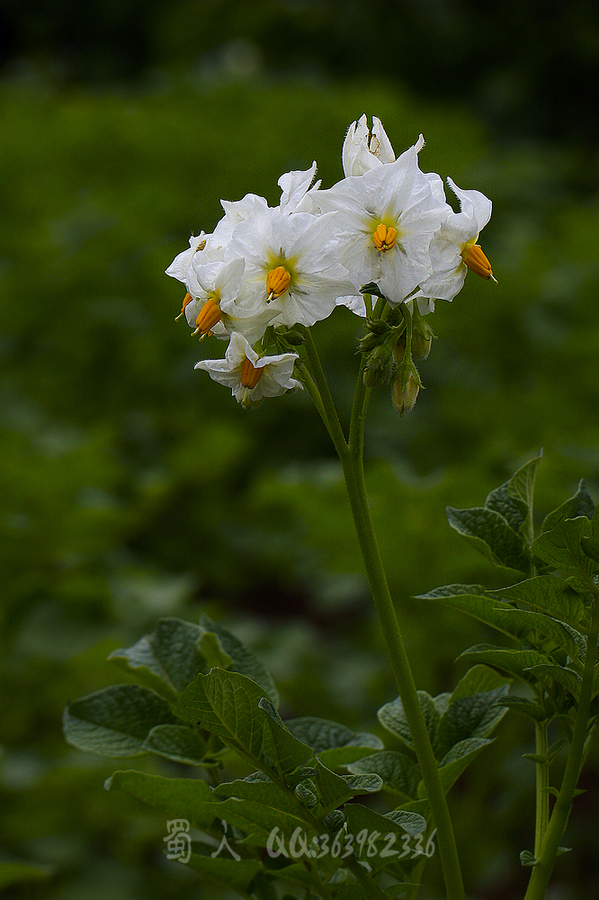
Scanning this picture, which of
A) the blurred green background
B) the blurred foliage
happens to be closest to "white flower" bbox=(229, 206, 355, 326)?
the blurred green background

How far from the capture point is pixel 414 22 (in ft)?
21.7

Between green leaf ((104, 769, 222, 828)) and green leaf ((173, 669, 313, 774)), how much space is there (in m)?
0.04

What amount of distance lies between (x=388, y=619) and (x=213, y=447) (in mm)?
1371

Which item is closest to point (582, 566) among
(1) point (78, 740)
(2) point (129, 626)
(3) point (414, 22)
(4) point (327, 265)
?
(4) point (327, 265)

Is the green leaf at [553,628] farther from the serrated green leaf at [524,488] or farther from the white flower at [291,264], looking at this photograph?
the white flower at [291,264]

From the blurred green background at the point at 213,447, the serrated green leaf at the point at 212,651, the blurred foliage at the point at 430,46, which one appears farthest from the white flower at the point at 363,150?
the blurred foliage at the point at 430,46

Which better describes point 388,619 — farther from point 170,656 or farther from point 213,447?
point 213,447

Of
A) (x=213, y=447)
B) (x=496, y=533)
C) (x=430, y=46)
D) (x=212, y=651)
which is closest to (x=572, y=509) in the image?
(x=496, y=533)

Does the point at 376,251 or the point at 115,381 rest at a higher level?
the point at 115,381

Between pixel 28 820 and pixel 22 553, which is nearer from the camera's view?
pixel 28 820

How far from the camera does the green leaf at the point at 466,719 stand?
24.9 inches

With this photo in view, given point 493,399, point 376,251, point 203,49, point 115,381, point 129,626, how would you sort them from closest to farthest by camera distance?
point 376,251
point 129,626
point 493,399
point 115,381
point 203,49

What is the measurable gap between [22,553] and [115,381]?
109 cm

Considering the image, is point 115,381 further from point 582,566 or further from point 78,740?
point 582,566
